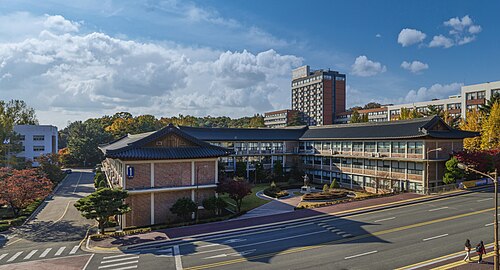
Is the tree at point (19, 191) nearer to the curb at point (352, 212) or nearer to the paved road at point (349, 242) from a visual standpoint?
the curb at point (352, 212)

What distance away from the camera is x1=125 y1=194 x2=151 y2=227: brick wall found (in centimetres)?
3403

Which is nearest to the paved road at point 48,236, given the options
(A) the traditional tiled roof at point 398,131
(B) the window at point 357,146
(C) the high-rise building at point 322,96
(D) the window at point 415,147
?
(B) the window at point 357,146

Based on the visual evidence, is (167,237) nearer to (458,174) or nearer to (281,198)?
(281,198)

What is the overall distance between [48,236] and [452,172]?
4897 cm

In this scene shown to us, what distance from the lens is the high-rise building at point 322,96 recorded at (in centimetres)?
14175

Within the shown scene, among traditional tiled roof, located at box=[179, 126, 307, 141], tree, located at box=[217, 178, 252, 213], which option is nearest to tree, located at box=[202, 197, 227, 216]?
tree, located at box=[217, 178, 252, 213]

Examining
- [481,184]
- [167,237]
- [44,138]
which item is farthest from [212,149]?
[44,138]

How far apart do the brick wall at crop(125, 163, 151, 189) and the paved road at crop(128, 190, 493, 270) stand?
8.24 m

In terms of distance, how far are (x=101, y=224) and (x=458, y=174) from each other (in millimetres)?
44119

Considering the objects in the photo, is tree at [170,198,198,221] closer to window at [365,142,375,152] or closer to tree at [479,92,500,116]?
window at [365,142,375,152]

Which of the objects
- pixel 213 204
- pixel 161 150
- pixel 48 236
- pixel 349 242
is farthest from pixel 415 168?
pixel 48 236

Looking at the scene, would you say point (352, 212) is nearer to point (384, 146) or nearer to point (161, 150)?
point (384, 146)

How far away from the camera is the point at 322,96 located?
141 m

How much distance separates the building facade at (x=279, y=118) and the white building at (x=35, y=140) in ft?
308
